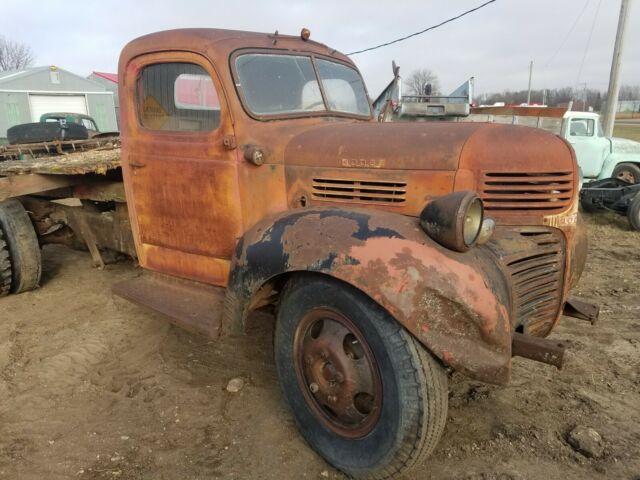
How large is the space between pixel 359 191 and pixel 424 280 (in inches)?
32.1

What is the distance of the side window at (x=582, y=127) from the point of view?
35.2 ft

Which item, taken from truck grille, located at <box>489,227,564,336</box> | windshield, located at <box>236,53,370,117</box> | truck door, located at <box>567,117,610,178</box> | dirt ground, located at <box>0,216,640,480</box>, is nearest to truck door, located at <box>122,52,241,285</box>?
windshield, located at <box>236,53,370,117</box>

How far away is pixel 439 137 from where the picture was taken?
2.60m

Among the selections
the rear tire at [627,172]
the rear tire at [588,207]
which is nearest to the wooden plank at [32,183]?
the rear tire at [588,207]

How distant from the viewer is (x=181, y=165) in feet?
10.6

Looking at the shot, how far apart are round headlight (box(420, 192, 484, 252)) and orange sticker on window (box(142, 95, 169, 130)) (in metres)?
1.99

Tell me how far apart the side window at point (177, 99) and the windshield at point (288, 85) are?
23cm

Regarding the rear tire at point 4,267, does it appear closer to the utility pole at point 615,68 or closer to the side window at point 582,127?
the side window at point 582,127

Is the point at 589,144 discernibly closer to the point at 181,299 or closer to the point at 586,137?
the point at 586,137

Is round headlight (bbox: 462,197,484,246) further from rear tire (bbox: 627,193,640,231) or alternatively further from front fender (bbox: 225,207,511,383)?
rear tire (bbox: 627,193,640,231)

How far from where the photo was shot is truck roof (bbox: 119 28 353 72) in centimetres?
308

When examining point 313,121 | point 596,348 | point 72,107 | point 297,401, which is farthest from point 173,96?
point 72,107

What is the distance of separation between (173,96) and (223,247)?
41.2 inches

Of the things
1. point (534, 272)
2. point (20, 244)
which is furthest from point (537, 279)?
point (20, 244)
